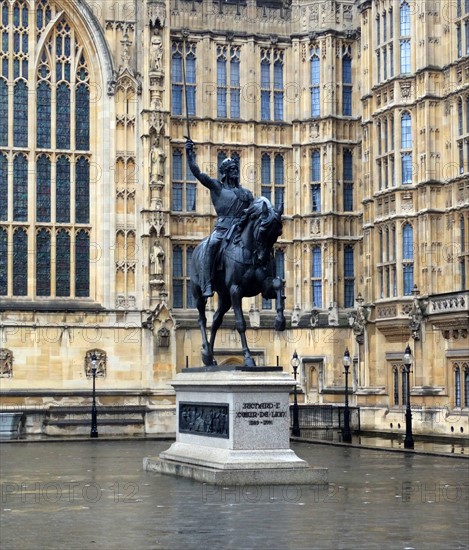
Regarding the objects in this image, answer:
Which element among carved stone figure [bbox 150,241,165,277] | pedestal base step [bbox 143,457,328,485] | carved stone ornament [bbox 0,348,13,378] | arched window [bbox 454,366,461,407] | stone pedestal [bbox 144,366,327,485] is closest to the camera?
pedestal base step [bbox 143,457,328,485]

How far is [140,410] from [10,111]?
14.2 m

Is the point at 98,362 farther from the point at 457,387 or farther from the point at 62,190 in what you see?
the point at 457,387

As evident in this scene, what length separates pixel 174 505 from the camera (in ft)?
70.6

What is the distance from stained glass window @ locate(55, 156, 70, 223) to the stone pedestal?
28.5 m

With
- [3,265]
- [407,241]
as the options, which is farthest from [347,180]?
[3,265]

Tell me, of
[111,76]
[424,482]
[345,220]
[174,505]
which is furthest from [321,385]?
[174,505]

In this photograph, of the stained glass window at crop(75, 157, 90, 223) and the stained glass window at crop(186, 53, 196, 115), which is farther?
the stained glass window at crop(186, 53, 196, 115)

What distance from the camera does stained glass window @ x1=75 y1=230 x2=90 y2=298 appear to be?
5472 cm

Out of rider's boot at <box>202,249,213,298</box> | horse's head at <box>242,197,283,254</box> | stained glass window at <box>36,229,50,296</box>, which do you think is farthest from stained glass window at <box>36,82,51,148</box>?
horse's head at <box>242,197,283,254</box>

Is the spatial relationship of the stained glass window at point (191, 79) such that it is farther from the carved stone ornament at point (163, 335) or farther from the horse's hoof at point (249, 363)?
the horse's hoof at point (249, 363)

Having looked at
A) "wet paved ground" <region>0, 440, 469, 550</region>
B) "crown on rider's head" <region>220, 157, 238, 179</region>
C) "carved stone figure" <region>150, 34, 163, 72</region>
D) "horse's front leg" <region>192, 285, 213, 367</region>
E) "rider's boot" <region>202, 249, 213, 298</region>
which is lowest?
"wet paved ground" <region>0, 440, 469, 550</region>

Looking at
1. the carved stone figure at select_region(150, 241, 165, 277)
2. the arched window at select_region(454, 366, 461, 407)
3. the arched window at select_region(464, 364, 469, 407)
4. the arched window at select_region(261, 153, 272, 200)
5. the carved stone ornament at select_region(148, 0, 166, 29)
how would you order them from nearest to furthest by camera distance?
the arched window at select_region(464, 364, 469, 407) < the arched window at select_region(454, 366, 461, 407) < the carved stone figure at select_region(150, 241, 165, 277) < the carved stone ornament at select_region(148, 0, 166, 29) < the arched window at select_region(261, 153, 272, 200)

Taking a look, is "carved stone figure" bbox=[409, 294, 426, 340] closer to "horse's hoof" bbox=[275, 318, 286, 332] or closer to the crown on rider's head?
the crown on rider's head

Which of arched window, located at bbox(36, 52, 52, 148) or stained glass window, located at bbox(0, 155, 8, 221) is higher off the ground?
arched window, located at bbox(36, 52, 52, 148)
